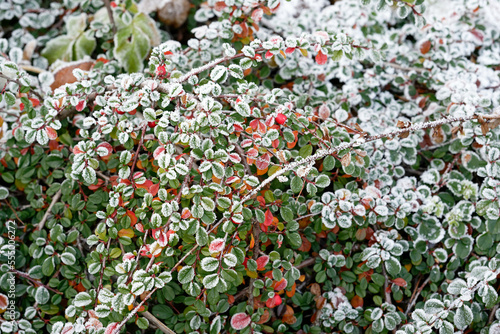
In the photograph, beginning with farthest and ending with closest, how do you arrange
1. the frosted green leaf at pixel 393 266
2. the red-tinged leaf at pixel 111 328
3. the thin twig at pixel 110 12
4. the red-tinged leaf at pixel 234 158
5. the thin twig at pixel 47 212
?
the thin twig at pixel 110 12 < the thin twig at pixel 47 212 < the frosted green leaf at pixel 393 266 < the red-tinged leaf at pixel 234 158 < the red-tinged leaf at pixel 111 328

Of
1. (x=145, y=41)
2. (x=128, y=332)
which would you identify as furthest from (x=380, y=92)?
(x=128, y=332)

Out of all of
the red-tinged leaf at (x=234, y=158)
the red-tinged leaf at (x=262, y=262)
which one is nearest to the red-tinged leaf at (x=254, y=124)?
the red-tinged leaf at (x=234, y=158)

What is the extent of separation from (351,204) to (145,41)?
122 centimetres

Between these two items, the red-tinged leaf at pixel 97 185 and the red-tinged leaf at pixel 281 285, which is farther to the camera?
the red-tinged leaf at pixel 97 185

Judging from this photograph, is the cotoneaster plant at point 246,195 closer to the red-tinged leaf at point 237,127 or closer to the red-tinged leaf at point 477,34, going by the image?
the red-tinged leaf at point 237,127

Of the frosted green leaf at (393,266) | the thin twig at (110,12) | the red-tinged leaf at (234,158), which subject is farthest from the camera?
the thin twig at (110,12)

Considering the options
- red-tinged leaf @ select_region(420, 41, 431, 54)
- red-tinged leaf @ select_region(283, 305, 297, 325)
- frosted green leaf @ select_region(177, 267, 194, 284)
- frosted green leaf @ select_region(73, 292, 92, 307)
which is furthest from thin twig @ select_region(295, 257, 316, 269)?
red-tinged leaf @ select_region(420, 41, 431, 54)

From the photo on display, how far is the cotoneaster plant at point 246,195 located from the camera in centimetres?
132

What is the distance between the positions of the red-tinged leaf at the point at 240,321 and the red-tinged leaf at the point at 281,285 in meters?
0.14

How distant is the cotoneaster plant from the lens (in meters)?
1.32

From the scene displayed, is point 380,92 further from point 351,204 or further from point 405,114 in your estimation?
point 351,204

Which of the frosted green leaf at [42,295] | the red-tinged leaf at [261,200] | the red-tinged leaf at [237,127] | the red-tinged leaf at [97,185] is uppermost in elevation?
the red-tinged leaf at [237,127]

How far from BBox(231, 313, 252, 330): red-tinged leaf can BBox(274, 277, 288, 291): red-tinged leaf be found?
0.14m

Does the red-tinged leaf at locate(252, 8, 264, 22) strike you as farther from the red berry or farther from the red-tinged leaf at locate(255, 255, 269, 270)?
the red-tinged leaf at locate(255, 255, 269, 270)
